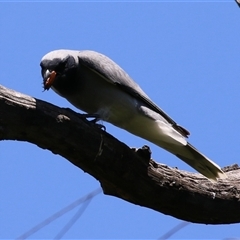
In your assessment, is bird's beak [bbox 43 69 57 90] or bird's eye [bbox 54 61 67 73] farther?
bird's eye [bbox 54 61 67 73]

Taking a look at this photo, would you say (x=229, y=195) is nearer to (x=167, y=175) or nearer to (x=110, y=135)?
(x=167, y=175)

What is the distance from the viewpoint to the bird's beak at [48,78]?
14.4 feet

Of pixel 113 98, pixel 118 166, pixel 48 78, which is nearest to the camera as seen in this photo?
pixel 118 166

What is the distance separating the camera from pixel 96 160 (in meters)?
3.74

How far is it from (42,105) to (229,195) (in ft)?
5.69

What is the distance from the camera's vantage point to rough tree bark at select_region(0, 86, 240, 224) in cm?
345

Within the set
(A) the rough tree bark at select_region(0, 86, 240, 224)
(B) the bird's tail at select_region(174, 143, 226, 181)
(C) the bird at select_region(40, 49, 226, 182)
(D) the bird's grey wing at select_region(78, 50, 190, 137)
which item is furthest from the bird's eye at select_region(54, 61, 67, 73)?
(B) the bird's tail at select_region(174, 143, 226, 181)

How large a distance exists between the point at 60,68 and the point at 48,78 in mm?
191

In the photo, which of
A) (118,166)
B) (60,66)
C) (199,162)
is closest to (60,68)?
(60,66)

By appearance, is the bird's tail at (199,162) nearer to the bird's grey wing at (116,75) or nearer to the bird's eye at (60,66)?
the bird's grey wing at (116,75)

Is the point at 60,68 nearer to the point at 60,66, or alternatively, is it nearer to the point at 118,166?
the point at 60,66

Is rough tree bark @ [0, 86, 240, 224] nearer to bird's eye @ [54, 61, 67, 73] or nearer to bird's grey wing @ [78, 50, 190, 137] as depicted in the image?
bird's grey wing @ [78, 50, 190, 137]

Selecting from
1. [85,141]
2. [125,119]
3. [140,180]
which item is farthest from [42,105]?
[125,119]

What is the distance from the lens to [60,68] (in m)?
4.59
